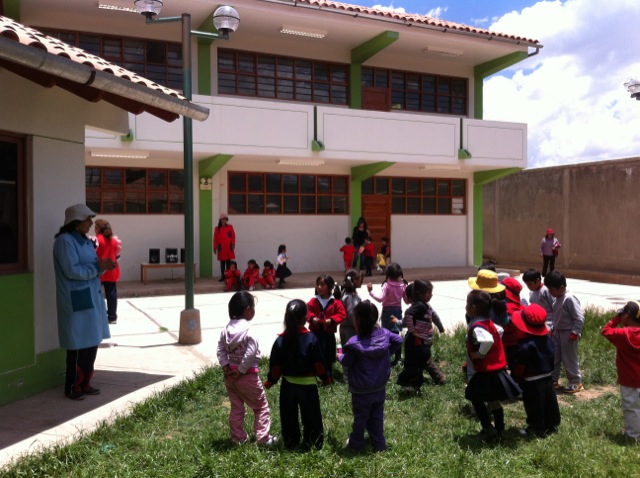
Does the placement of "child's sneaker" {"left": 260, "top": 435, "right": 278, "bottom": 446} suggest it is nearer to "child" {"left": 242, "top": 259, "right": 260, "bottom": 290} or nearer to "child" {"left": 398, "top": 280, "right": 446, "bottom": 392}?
"child" {"left": 398, "top": 280, "right": 446, "bottom": 392}

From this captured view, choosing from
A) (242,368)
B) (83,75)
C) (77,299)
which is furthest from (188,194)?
(242,368)

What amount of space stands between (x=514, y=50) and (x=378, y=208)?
6.00 meters

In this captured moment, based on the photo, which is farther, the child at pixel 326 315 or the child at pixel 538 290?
the child at pixel 538 290

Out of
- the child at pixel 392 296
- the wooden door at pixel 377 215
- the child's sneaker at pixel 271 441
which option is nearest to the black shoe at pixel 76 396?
the child's sneaker at pixel 271 441

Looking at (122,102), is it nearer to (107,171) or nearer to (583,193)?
(107,171)

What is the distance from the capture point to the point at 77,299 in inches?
220

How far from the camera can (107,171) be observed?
14898 mm

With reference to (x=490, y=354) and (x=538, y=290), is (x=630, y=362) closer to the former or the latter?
(x=490, y=354)

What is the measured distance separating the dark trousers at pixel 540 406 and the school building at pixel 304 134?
9786 mm

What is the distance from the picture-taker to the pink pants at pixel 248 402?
14.1ft

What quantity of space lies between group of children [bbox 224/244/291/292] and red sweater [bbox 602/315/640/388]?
10076 millimetres

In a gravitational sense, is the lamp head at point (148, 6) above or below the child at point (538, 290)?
above

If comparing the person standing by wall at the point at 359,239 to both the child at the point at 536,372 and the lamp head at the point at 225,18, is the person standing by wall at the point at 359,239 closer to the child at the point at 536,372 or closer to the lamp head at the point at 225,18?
the lamp head at the point at 225,18

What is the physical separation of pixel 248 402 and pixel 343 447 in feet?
2.45
